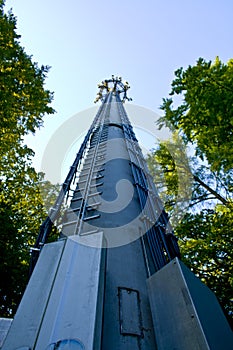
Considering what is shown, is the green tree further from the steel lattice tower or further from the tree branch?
the tree branch

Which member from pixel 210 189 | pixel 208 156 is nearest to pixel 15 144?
pixel 208 156

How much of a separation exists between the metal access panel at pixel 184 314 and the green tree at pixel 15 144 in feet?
18.7

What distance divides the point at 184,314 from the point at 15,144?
7.59 metres

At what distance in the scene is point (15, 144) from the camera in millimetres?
8250

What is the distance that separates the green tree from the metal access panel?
18.7ft

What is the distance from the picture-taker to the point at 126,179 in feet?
14.3

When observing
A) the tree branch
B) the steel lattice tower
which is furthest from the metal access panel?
the tree branch

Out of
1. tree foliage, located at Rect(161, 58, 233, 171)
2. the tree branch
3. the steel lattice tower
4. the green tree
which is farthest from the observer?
the tree branch

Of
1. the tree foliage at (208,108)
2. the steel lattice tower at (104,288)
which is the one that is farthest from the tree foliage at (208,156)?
the steel lattice tower at (104,288)

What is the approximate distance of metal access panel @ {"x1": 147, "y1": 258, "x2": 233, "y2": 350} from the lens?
1750 mm

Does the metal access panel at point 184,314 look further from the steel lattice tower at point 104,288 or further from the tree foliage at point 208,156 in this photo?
the tree foliage at point 208,156

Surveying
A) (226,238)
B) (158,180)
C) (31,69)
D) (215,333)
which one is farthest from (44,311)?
(158,180)

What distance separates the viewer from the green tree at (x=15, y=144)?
7.07 m

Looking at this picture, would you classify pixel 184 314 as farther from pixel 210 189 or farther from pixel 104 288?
pixel 210 189
